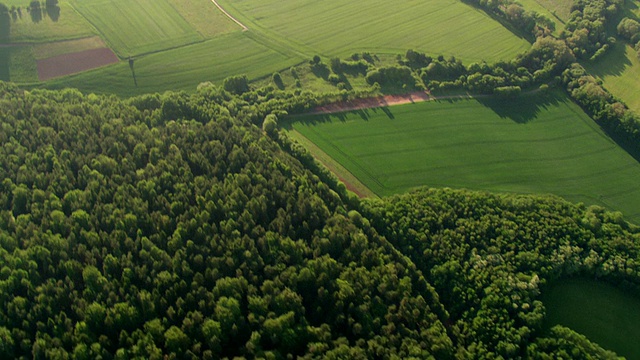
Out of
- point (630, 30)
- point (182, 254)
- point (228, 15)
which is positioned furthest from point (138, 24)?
point (630, 30)

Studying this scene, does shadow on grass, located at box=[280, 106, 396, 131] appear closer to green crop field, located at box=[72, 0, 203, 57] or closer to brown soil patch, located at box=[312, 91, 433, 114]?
brown soil patch, located at box=[312, 91, 433, 114]

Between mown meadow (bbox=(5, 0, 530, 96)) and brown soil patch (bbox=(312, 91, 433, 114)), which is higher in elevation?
mown meadow (bbox=(5, 0, 530, 96))

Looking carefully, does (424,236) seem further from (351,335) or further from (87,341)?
(87,341)

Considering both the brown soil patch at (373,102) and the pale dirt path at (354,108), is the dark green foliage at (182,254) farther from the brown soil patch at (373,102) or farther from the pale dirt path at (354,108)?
the brown soil patch at (373,102)

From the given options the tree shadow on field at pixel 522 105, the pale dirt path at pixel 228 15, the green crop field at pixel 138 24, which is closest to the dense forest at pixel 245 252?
the tree shadow on field at pixel 522 105

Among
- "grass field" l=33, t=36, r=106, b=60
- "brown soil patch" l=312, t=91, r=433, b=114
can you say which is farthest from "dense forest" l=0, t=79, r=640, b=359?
"grass field" l=33, t=36, r=106, b=60

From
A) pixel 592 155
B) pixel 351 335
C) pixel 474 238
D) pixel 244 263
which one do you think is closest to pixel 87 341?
pixel 244 263
